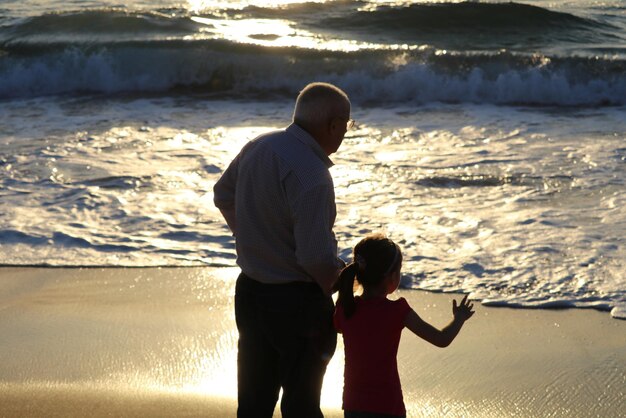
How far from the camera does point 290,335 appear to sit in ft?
11.4

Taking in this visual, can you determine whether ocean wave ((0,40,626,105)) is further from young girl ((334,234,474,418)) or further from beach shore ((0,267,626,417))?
young girl ((334,234,474,418))

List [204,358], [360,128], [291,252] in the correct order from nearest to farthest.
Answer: [291,252]
[204,358]
[360,128]

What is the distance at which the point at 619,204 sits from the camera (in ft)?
27.2

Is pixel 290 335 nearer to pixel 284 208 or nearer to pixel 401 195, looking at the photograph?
pixel 284 208

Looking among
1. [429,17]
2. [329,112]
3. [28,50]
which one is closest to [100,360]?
[329,112]

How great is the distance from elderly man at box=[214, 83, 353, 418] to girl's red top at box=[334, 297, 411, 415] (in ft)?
0.38

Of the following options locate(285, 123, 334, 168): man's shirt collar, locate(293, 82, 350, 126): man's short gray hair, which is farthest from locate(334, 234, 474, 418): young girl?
locate(293, 82, 350, 126): man's short gray hair

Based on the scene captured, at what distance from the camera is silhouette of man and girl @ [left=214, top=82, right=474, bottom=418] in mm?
3332

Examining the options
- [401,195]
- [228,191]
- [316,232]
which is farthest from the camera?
[401,195]

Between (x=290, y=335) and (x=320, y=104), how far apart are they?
0.77 m

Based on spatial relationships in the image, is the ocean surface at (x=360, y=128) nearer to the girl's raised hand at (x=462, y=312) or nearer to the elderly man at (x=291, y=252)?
the girl's raised hand at (x=462, y=312)

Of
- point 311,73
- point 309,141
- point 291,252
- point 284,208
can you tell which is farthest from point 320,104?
point 311,73

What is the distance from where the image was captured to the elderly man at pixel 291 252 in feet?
10.9

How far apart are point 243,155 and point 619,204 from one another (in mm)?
5455
